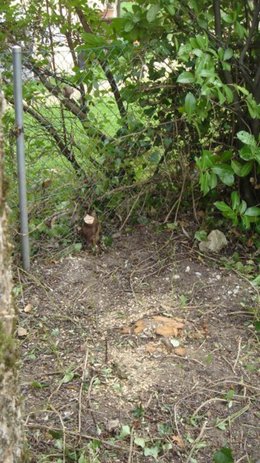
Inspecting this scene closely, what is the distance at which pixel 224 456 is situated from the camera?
7.85ft

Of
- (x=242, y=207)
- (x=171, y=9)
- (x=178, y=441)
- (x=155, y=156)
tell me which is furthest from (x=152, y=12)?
(x=178, y=441)

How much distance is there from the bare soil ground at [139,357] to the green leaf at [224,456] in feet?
0.30

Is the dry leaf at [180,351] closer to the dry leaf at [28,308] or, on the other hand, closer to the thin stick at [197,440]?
the thin stick at [197,440]

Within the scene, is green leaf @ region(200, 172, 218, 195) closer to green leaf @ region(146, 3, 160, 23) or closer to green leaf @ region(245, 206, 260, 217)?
green leaf @ region(245, 206, 260, 217)

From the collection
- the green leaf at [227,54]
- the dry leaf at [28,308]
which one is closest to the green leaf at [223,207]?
the green leaf at [227,54]

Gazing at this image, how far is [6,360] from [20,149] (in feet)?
6.84

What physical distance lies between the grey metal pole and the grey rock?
1.10 m

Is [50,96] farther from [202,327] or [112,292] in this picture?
[202,327]

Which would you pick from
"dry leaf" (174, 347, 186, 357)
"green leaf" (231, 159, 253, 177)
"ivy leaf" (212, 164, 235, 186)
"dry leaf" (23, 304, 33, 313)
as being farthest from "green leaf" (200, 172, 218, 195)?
"dry leaf" (23, 304, 33, 313)

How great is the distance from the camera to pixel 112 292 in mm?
3578

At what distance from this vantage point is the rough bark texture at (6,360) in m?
1.68

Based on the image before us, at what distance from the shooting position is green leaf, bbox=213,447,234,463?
2393mm

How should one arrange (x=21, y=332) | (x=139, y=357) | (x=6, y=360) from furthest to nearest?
(x=21, y=332)
(x=139, y=357)
(x=6, y=360)

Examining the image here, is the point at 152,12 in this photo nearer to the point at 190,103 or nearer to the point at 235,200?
the point at 190,103
